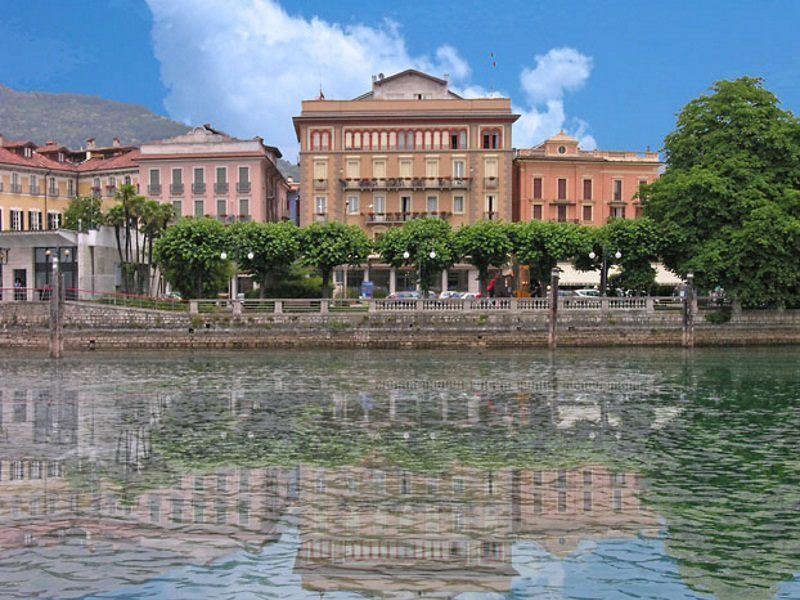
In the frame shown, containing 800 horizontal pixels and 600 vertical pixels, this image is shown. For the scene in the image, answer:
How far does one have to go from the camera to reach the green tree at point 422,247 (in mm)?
61188

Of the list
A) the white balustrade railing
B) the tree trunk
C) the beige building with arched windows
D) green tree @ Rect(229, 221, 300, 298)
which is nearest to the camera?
the white balustrade railing

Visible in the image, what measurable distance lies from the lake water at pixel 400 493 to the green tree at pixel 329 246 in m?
26.4

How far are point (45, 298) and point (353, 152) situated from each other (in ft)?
100

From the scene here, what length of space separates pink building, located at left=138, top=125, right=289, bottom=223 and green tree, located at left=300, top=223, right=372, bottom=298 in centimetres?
2363

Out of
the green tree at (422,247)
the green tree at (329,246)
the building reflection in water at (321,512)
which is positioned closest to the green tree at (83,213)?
the green tree at (329,246)

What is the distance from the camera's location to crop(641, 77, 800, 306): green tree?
5194 cm

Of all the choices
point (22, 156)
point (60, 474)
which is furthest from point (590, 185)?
point (60, 474)

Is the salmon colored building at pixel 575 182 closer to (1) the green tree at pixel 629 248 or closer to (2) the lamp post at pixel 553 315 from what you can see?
(1) the green tree at pixel 629 248

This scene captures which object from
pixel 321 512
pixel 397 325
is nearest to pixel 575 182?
pixel 397 325

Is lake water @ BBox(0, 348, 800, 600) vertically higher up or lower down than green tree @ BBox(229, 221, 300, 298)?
lower down

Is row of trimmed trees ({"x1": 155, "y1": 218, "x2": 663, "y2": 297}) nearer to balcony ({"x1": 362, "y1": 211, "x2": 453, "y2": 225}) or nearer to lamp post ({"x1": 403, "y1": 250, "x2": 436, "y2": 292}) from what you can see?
lamp post ({"x1": 403, "y1": 250, "x2": 436, "y2": 292})

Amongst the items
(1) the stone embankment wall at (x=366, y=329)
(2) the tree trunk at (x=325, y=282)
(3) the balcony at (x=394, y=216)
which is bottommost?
(1) the stone embankment wall at (x=366, y=329)

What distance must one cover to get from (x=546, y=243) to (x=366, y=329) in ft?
46.6

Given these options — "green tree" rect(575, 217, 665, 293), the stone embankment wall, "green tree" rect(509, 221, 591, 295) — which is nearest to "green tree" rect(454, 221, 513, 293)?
"green tree" rect(509, 221, 591, 295)
